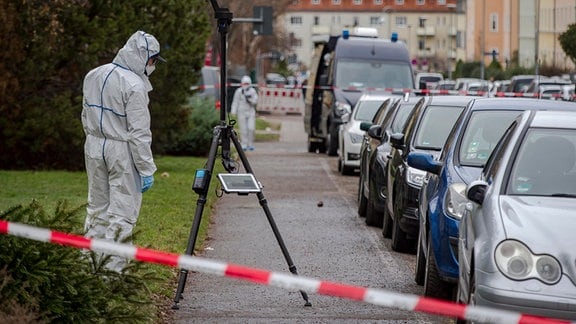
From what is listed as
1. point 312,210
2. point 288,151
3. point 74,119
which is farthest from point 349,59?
point 312,210

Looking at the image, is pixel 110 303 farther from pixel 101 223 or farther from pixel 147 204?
pixel 147 204

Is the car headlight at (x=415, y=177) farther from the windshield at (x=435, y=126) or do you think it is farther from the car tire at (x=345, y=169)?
the car tire at (x=345, y=169)

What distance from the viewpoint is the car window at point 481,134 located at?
1171 cm

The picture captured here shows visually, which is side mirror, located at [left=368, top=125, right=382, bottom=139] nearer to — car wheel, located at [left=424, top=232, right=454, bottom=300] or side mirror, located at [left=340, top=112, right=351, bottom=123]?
car wheel, located at [left=424, top=232, right=454, bottom=300]

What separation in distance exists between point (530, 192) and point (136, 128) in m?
3.10

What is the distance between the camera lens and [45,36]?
74.3 feet

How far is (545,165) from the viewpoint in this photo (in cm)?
855

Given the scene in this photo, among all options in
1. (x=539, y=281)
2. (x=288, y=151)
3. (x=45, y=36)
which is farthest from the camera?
(x=288, y=151)

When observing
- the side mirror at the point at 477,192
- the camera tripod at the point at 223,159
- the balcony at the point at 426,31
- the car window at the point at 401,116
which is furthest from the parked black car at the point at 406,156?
the balcony at the point at 426,31

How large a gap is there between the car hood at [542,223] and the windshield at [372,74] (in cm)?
2384

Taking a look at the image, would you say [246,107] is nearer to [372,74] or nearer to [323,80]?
[323,80]

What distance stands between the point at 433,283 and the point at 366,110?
16.9 meters

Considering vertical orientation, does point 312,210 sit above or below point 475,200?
below

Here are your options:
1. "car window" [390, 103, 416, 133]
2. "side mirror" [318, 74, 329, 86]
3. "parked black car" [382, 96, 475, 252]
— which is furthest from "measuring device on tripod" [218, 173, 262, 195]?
"side mirror" [318, 74, 329, 86]
